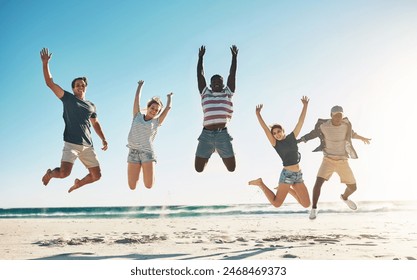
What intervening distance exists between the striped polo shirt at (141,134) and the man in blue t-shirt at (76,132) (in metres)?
0.84

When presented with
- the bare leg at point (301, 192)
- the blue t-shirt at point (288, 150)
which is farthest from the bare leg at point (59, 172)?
the bare leg at point (301, 192)

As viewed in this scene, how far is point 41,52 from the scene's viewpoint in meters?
7.44

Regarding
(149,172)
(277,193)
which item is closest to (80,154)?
(149,172)

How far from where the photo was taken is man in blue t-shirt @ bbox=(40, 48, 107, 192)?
782cm

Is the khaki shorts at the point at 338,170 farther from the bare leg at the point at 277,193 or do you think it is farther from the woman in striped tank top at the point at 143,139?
the woman in striped tank top at the point at 143,139

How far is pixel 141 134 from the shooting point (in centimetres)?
834

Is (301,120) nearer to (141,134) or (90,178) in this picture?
(141,134)

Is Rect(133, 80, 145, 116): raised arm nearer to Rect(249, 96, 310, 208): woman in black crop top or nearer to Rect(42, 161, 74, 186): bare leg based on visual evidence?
Rect(42, 161, 74, 186): bare leg

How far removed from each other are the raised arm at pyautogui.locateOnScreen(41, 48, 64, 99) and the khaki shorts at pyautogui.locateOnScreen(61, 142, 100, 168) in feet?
3.43

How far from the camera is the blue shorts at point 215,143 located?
7855 millimetres

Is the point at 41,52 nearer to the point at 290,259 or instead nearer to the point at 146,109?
the point at 146,109

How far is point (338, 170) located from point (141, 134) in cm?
421

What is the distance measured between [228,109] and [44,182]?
390cm

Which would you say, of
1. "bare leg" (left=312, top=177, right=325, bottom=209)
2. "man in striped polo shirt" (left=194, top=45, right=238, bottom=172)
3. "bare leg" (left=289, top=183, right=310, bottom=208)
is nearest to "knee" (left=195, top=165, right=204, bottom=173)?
"man in striped polo shirt" (left=194, top=45, right=238, bottom=172)
